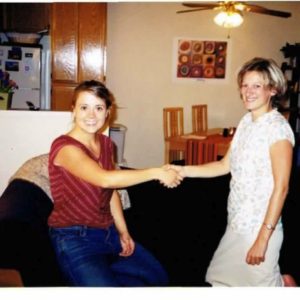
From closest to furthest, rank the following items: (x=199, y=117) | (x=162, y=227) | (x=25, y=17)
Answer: (x=162, y=227) → (x=25, y=17) → (x=199, y=117)

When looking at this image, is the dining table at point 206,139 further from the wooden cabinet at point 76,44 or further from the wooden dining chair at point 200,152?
the wooden cabinet at point 76,44

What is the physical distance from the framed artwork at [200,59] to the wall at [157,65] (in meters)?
0.08

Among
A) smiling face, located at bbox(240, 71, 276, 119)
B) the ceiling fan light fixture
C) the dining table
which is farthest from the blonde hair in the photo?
the ceiling fan light fixture

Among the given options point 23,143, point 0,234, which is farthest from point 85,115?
point 23,143

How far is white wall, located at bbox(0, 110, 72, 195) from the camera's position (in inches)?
83.7

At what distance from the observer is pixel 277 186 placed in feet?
4.23

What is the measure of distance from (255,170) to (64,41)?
3274mm

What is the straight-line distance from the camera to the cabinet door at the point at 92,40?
4086mm

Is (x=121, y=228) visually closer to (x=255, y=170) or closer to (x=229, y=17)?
(x=255, y=170)

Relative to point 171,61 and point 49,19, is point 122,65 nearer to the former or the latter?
point 171,61

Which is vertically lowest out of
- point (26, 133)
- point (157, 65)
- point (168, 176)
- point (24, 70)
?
point (168, 176)

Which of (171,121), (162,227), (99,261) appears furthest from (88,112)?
(171,121)

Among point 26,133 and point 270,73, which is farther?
point 26,133

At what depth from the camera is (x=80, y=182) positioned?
1375 millimetres
